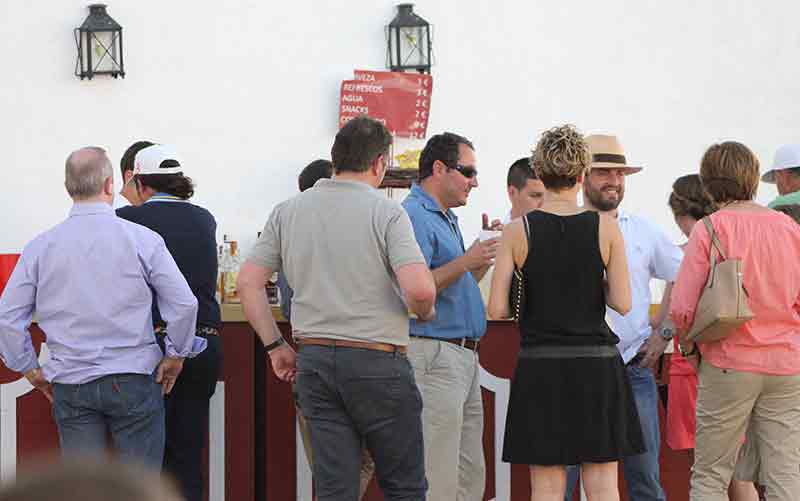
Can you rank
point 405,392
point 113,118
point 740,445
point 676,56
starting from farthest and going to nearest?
point 676,56
point 113,118
point 740,445
point 405,392

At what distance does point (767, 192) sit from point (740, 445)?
385 centimetres

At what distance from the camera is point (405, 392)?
295 centimetres

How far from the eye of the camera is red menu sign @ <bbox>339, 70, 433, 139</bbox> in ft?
21.5

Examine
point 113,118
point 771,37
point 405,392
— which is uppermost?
point 771,37

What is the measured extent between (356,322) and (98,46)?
156 inches

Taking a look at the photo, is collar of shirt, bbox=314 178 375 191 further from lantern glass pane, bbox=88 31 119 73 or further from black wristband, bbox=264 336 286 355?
lantern glass pane, bbox=88 31 119 73

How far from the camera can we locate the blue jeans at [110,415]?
3242 millimetres

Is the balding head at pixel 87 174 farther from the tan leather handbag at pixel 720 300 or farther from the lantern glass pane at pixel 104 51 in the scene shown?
the lantern glass pane at pixel 104 51

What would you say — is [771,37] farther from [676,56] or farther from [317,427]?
[317,427]

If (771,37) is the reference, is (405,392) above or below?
below

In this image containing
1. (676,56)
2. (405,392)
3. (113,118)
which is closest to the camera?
(405,392)

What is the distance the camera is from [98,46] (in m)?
6.39

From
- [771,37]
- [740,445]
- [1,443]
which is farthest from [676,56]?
[1,443]

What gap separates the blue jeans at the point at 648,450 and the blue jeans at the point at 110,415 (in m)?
1.51
